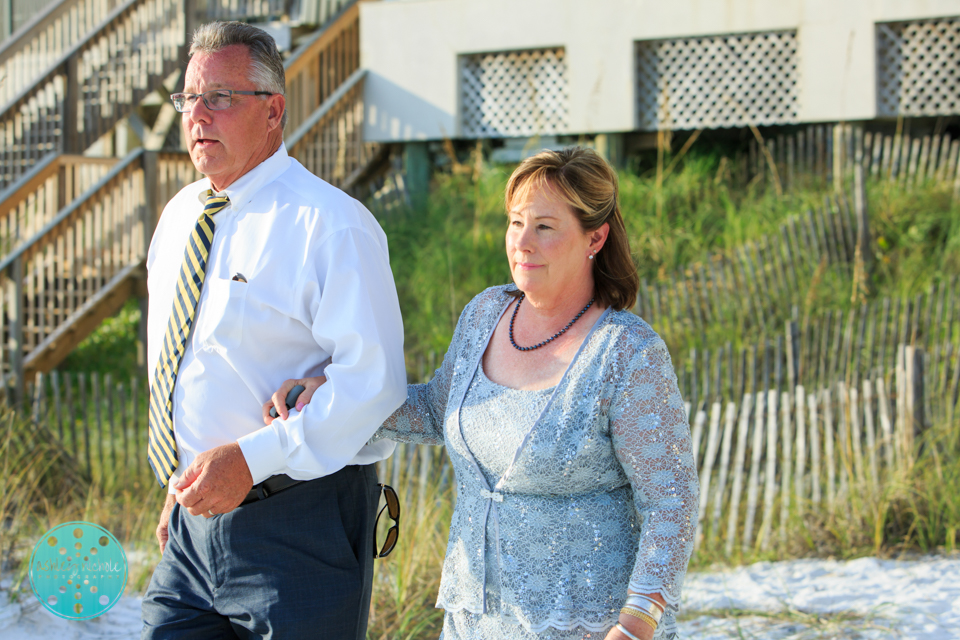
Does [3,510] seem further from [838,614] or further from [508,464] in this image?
[838,614]

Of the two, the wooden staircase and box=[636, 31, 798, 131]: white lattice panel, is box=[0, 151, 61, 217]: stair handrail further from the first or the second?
box=[636, 31, 798, 131]: white lattice panel

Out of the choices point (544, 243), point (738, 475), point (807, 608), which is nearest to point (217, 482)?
point (544, 243)

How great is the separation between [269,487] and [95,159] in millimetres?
7712

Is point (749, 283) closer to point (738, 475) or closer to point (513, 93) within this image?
point (738, 475)

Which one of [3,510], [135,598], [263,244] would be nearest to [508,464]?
[263,244]

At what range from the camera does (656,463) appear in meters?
2.07

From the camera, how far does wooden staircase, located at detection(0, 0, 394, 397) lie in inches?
318

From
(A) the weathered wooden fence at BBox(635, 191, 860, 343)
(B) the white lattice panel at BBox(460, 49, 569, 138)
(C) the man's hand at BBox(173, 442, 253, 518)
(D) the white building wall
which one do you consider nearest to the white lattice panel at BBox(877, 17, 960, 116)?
(D) the white building wall

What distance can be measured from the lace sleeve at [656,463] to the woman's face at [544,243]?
0.27 m

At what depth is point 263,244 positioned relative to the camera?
2357mm

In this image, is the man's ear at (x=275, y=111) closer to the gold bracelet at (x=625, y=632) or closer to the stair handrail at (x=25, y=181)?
the gold bracelet at (x=625, y=632)

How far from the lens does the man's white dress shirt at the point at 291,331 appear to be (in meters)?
2.21

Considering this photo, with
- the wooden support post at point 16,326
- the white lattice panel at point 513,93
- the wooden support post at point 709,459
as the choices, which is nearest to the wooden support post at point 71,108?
the wooden support post at point 16,326

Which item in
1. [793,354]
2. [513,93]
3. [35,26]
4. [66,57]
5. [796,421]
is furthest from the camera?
[513,93]
